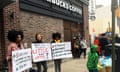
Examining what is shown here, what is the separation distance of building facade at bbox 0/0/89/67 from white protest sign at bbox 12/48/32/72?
2.86 metres

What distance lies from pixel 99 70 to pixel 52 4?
7.30m

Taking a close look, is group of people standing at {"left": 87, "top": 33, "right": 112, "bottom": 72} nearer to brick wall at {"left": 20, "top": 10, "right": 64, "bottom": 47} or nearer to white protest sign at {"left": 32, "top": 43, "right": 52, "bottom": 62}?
white protest sign at {"left": 32, "top": 43, "right": 52, "bottom": 62}

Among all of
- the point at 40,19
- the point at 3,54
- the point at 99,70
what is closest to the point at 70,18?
the point at 40,19

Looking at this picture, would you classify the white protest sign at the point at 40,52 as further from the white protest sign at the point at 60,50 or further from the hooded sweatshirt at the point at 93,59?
the hooded sweatshirt at the point at 93,59

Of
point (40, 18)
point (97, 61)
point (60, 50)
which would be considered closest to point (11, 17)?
point (60, 50)

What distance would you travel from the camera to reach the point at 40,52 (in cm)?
850

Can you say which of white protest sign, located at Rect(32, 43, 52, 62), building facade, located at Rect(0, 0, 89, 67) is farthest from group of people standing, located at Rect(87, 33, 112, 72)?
building facade, located at Rect(0, 0, 89, 67)

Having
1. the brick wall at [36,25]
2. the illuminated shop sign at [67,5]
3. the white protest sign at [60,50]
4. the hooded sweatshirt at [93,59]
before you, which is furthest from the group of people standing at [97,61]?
the illuminated shop sign at [67,5]

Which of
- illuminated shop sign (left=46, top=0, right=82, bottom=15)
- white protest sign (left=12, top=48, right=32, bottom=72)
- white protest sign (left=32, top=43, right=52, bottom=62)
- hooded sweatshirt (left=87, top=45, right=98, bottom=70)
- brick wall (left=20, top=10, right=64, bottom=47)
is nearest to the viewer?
white protest sign (left=12, top=48, right=32, bottom=72)

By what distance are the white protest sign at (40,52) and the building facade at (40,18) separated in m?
1.94

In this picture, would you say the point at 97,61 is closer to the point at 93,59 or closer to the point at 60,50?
the point at 93,59

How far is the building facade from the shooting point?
A: 404 inches

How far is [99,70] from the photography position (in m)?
8.40

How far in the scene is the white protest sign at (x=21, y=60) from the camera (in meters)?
6.55
